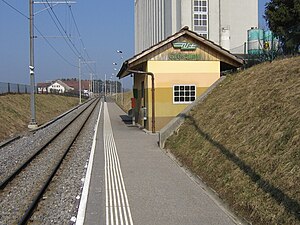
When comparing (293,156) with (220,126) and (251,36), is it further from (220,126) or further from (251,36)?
(251,36)

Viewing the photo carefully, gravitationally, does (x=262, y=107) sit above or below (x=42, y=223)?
above

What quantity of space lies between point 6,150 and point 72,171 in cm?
630

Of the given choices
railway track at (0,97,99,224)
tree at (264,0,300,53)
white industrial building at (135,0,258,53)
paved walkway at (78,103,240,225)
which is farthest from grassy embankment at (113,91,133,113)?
paved walkway at (78,103,240,225)

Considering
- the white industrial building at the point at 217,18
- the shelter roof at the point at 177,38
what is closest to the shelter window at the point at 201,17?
the white industrial building at the point at 217,18

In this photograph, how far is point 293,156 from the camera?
7.38 metres

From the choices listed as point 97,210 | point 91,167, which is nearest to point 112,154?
point 91,167

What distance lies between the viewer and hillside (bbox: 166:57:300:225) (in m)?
6.77

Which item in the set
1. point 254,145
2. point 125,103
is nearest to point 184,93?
point 254,145

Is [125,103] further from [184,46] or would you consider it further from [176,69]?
[184,46]

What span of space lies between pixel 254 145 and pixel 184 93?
14.2m

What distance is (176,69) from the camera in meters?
23.0

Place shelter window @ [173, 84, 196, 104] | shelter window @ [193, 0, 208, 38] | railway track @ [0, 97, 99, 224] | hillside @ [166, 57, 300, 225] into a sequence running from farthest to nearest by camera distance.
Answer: shelter window @ [193, 0, 208, 38] < shelter window @ [173, 84, 196, 104] < railway track @ [0, 97, 99, 224] < hillside @ [166, 57, 300, 225]

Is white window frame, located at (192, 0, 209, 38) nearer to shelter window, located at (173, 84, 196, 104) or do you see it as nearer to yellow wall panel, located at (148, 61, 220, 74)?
yellow wall panel, located at (148, 61, 220, 74)

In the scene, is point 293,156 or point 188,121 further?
point 188,121
